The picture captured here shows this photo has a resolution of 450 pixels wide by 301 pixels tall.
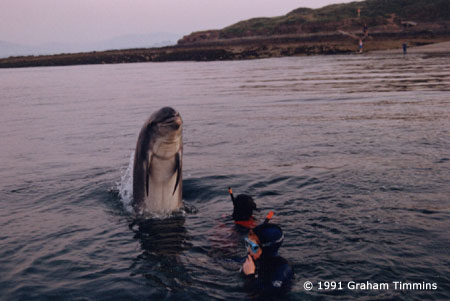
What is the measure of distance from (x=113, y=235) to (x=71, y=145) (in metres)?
9.43

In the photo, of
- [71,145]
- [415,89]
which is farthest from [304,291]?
[415,89]

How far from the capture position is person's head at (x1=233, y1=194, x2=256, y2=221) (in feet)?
25.4

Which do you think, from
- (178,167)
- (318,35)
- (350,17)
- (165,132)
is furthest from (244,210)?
(350,17)

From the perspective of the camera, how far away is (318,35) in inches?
3804

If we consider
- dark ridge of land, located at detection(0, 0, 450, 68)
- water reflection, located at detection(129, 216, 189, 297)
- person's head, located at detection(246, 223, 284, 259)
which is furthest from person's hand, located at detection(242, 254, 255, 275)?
dark ridge of land, located at detection(0, 0, 450, 68)

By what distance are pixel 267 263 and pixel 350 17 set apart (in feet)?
377

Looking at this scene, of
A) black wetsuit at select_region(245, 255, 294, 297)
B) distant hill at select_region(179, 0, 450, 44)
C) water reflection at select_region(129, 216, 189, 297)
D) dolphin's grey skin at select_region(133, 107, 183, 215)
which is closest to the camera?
black wetsuit at select_region(245, 255, 294, 297)

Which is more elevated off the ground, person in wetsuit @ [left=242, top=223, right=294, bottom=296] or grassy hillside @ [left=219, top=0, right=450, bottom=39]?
grassy hillside @ [left=219, top=0, right=450, bottom=39]

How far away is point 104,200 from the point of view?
34.7 ft

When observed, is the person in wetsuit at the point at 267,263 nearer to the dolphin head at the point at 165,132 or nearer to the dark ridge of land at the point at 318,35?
the dolphin head at the point at 165,132

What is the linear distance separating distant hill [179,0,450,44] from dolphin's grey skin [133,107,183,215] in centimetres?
8796

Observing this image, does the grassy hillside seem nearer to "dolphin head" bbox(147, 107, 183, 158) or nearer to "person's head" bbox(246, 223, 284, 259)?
"dolphin head" bbox(147, 107, 183, 158)

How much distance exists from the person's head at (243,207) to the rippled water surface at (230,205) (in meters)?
0.31

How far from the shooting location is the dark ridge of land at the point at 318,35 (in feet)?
247
